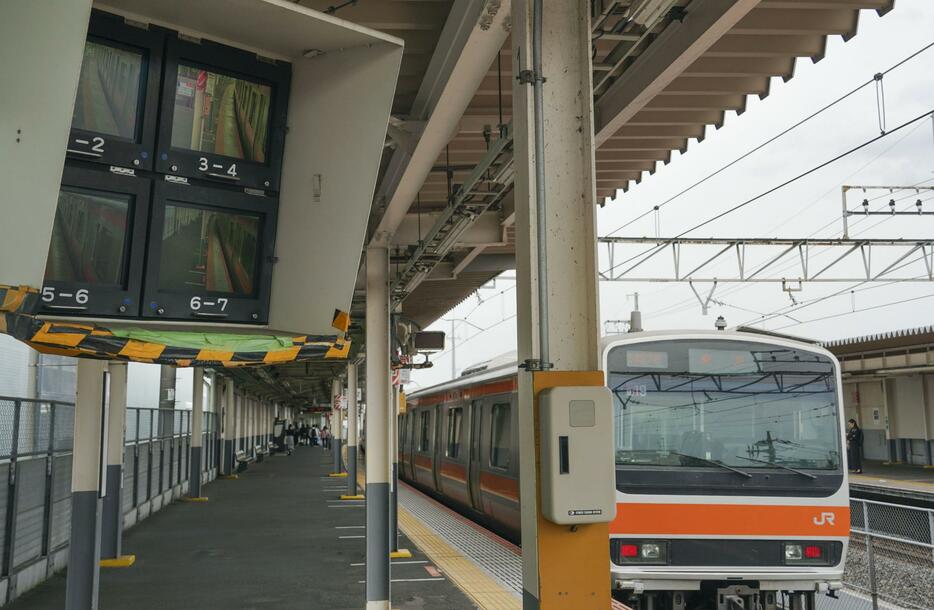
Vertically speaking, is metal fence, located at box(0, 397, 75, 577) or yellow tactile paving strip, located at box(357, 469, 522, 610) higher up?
metal fence, located at box(0, 397, 75, 577)

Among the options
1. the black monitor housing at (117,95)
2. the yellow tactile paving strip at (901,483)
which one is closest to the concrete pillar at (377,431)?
the black monitor housing at (117,95)

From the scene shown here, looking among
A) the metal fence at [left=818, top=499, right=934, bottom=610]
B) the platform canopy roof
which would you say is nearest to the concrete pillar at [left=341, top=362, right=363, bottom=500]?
the metal fence at [left=818, top=499, right=934, bottom=610]

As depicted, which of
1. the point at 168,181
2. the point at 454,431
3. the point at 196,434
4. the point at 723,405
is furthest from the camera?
the point at 196,434

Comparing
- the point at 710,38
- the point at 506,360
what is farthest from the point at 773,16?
the point at 506,360

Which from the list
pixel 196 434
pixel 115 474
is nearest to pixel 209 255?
pixel 115 474

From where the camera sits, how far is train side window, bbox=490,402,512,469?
11609 mm

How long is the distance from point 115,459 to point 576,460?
7587mm

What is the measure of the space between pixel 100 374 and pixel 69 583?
1.74 metres

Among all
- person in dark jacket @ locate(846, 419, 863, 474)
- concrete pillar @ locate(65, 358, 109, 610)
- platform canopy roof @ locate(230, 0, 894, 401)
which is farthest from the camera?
person in dark jacket @ locate(846, 419, 863, 474)

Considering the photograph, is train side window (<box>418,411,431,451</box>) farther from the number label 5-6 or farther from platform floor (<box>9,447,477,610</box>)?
the number label 5-6

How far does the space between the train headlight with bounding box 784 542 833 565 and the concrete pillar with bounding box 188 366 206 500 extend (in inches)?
534

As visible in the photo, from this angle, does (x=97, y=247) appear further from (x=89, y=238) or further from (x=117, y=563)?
(x=117, y=563)

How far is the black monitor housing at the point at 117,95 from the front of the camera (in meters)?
3.40

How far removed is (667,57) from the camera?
199 inches
